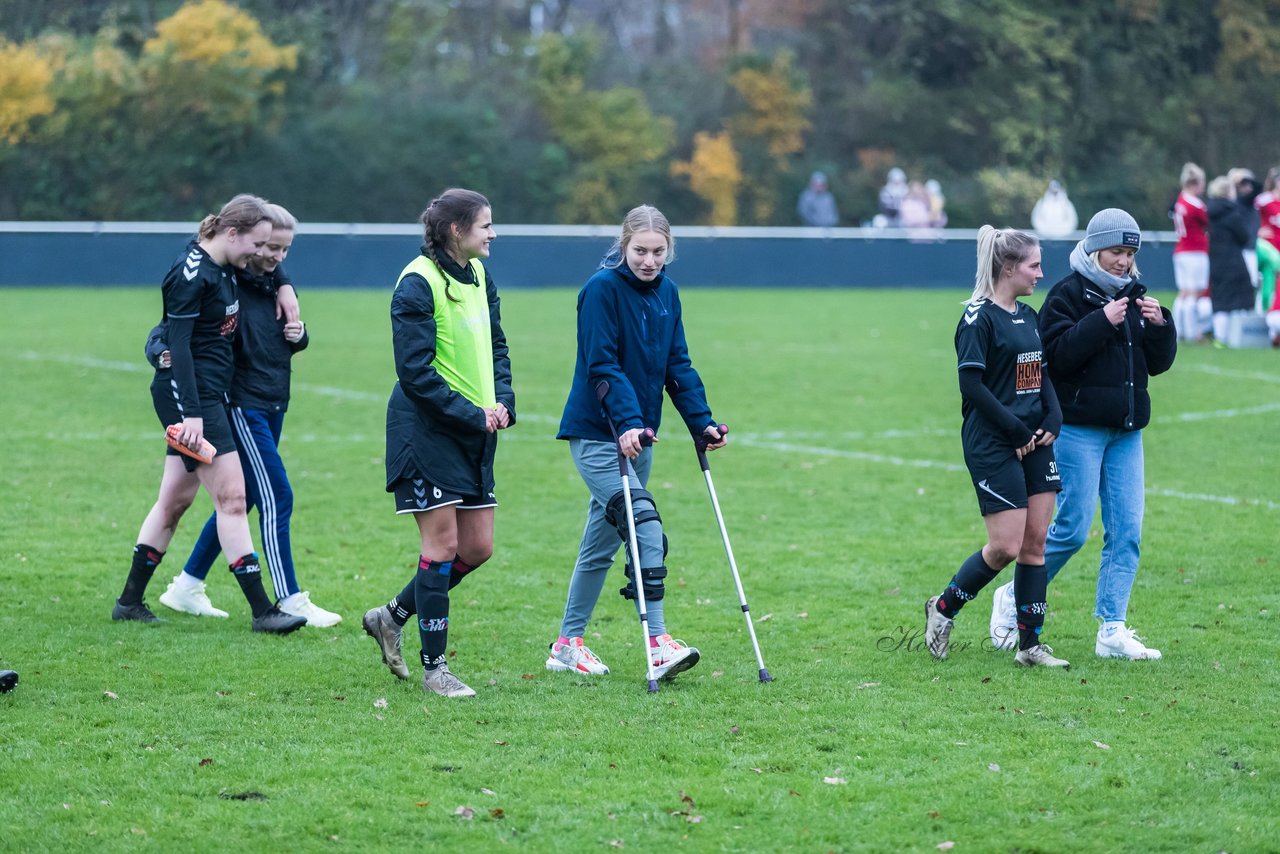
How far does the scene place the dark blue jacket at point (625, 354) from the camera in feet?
21.1

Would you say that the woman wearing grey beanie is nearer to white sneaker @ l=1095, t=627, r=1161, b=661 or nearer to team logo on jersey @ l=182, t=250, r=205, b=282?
white sneaker @ l=1095, t=627, r=1161, b=661

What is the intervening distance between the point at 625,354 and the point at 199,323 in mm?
2042

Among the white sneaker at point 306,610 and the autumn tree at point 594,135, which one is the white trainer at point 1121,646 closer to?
the white sneaker at point 306,610

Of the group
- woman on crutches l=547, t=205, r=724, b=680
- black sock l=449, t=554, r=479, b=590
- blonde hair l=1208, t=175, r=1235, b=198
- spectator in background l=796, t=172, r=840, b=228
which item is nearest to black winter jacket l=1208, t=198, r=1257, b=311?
blonde hair l=1208, t=175, r=1235, b=198

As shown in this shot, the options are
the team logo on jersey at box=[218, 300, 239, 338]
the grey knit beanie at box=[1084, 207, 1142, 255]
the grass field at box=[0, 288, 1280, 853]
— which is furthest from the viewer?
the team logo on jersey at box=[218, 300, 239, 338]

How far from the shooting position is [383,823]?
4969 millimetres

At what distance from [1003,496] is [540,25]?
→ 45.2m

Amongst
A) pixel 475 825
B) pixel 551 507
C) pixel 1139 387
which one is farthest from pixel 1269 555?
pixel 475 825

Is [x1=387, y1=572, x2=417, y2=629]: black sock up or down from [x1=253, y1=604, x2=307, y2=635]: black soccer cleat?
up

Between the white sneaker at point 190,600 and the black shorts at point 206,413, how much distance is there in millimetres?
800

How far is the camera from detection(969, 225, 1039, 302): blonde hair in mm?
6574

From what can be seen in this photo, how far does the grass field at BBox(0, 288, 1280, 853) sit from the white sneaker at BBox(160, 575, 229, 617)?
0.16m

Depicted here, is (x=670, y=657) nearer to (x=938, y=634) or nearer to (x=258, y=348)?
(x=938, y=634)

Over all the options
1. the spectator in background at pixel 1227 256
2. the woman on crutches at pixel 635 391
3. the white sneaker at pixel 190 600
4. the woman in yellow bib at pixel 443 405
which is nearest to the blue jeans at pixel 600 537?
the woman on crutches at pixel 635 391
